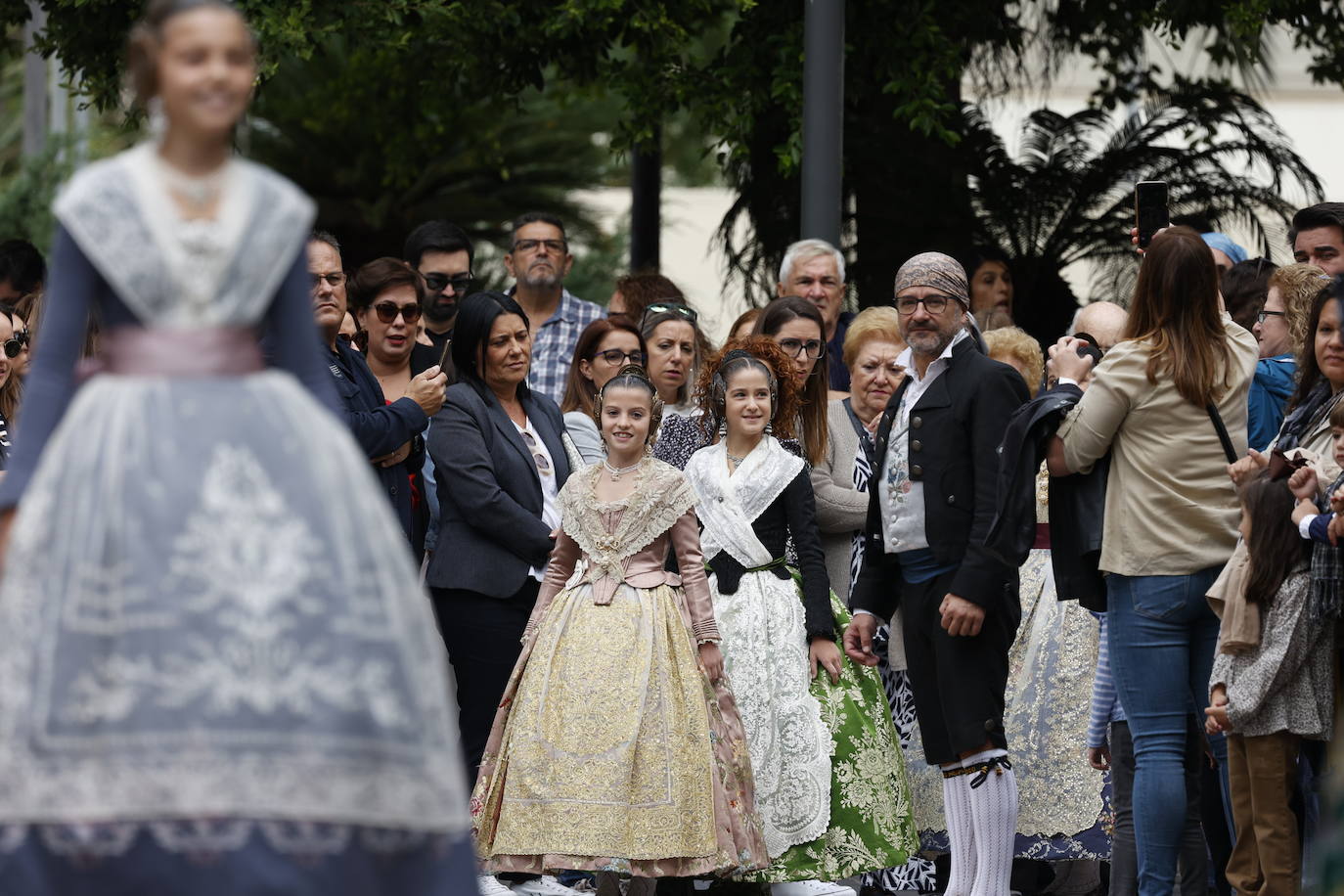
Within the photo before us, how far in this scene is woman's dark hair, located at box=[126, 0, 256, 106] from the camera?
3.96m

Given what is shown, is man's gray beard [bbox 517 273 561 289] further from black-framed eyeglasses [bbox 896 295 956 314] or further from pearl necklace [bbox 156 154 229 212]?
pearl necklace [bbox 156 154 229 212]

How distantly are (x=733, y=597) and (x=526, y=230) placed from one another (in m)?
2.77

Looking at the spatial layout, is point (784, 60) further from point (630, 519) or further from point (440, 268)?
point (630, 519)

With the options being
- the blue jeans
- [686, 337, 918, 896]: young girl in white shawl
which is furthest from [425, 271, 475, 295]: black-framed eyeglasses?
the blue jeans

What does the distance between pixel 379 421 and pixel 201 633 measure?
3.53 meters

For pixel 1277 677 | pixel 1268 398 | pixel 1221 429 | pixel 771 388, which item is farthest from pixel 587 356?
pixel 1277 677

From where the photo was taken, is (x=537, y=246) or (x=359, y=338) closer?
(x=359, y=338)

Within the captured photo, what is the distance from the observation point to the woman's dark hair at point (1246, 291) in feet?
27.0

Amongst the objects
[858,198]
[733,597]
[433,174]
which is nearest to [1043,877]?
[733,597]

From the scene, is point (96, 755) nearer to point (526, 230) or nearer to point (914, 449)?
point (914, 449)

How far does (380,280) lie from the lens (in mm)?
7977

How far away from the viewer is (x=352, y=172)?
59.7 feet

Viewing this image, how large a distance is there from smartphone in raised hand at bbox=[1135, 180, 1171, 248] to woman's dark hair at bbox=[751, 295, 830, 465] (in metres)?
1.56

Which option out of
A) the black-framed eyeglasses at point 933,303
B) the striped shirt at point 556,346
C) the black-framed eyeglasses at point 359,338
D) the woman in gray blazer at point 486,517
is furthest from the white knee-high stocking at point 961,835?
the striped shirt at point 556,346
